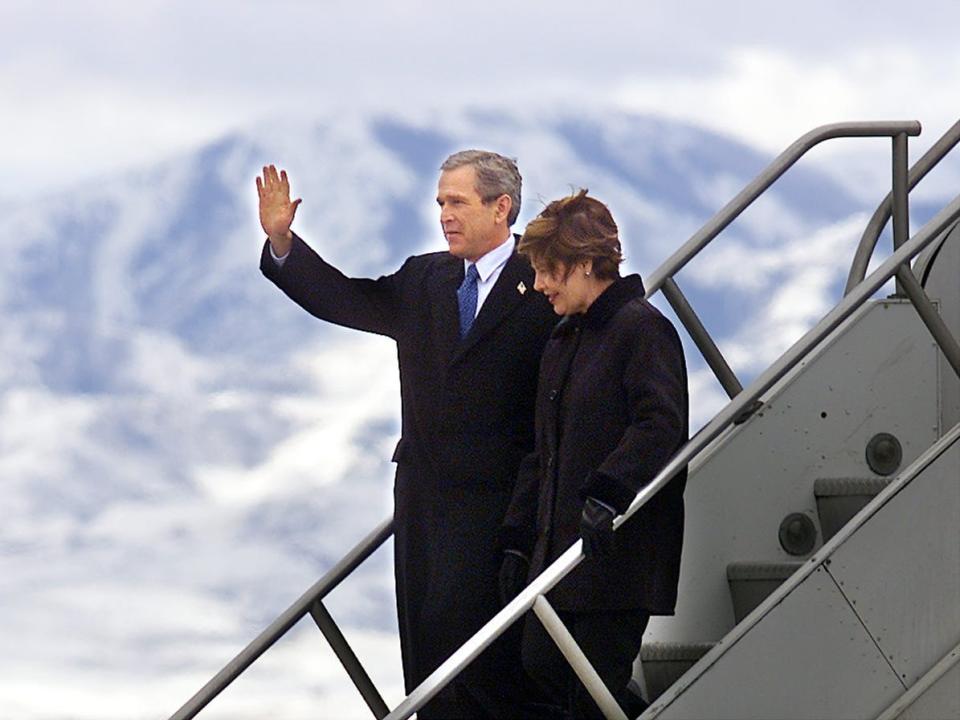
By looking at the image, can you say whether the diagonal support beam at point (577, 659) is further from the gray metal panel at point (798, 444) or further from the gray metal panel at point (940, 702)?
the gray metal panel at point (798, 444)

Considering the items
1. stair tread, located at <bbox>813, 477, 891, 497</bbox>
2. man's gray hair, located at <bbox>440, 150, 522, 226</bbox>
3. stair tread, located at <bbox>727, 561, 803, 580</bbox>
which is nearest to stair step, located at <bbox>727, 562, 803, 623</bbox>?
stair tread, located at <bbox>727, 561, 803, 580</bbox>

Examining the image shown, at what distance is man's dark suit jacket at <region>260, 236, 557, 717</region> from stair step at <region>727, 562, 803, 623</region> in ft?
2.77

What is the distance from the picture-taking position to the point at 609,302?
13.2ft

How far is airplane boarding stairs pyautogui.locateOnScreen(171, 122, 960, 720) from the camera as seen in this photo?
4.00 meters

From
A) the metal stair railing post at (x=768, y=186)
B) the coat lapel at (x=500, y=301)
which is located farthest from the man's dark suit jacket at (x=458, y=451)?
the metal stair railing post at (x=768, y=186)

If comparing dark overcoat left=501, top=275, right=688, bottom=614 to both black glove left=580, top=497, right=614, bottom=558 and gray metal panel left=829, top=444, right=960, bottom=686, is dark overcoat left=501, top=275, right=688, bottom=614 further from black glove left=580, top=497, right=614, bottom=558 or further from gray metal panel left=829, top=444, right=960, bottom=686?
gray metal panel left=829, top=444, right=960, bottom=686

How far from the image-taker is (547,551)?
13.0 feet

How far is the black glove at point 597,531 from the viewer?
3.77 m

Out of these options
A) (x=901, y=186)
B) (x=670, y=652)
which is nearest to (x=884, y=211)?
(x=901, y=186)

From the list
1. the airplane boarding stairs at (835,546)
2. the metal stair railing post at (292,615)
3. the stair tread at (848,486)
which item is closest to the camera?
the airplane boarding stairs at (835,546)

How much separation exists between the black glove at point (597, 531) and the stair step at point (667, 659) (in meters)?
1.03

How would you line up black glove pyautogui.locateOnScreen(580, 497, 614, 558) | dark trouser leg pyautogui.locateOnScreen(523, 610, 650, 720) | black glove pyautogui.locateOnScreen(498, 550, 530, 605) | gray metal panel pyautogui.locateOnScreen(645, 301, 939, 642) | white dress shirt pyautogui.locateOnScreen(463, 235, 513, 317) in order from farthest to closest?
gray metal panel pyautogui.locateOnScreen(645, 301, 939, 642)
white dress shirt pyautogui.locateOnScreen(463, 235, 513, 317)
black glove pyautogui.locateOnScreen(498, 550, 530, 605)
dark trouser leg pyautogui.locateOnScreen(523, 610, 650, 720)
black glove pyautogui.locateOnScreen(580, 497, 614, 558)

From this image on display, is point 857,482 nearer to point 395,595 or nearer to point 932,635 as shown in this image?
point 932,635

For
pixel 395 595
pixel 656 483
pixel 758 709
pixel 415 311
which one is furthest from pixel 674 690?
pixel 415 311
